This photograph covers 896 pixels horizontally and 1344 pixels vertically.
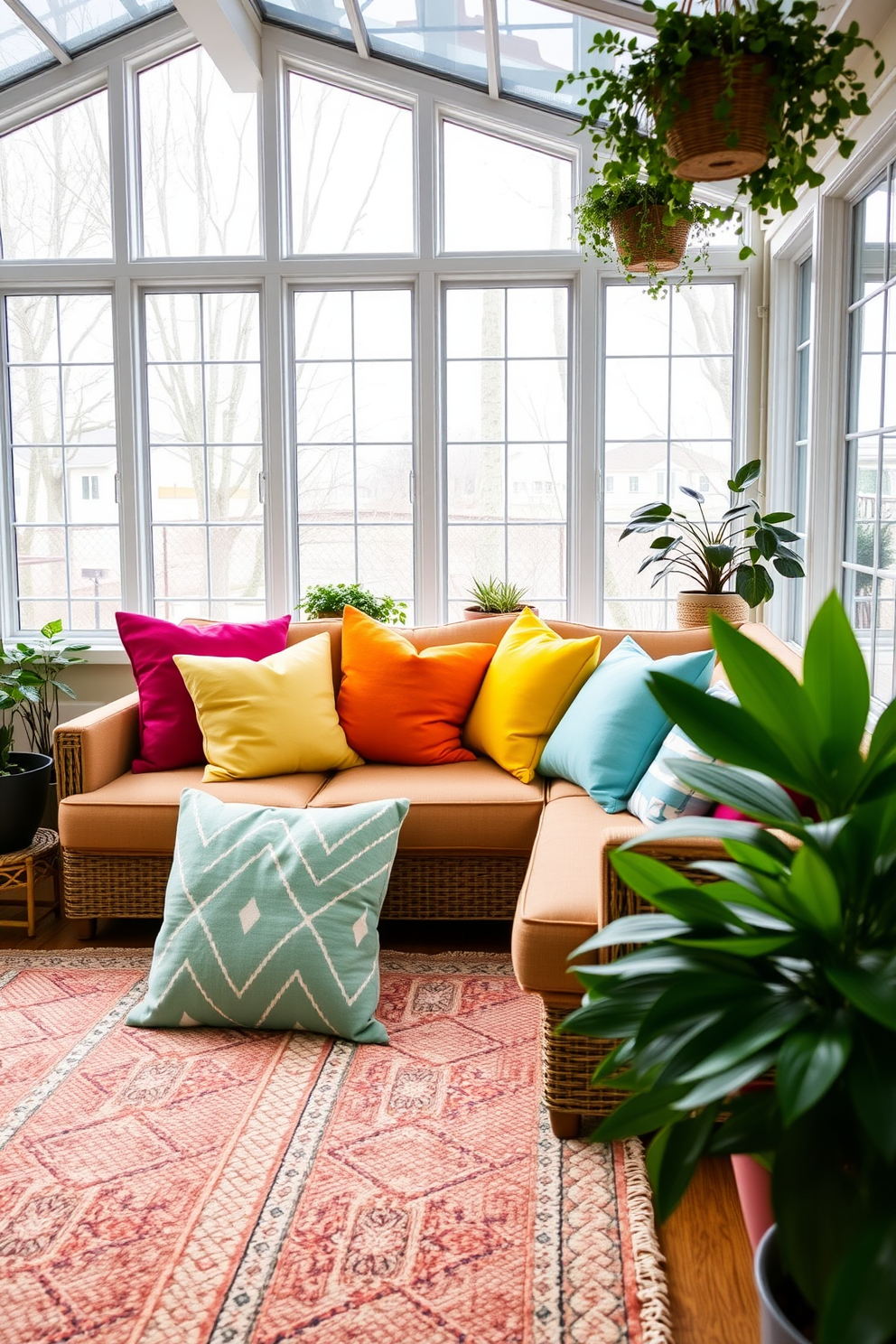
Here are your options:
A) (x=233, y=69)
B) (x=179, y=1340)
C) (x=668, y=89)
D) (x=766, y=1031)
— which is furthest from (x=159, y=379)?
(x=766, y=1031)

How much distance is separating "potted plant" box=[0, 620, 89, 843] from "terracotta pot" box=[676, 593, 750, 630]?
2213 mm

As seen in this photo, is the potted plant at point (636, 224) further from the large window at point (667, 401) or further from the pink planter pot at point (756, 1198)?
the pink planter pot at point (756, 1198)

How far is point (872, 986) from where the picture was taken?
105 centimetres

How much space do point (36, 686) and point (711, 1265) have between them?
296cm

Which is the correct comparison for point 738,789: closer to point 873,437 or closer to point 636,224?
point 873,437

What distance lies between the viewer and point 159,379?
4.51 metres

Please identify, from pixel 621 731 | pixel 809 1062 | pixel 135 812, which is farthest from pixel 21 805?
pixel 809 1062

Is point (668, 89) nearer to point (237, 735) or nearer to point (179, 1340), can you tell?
point (237, 735)

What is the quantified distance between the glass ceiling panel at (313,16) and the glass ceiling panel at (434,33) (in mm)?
110

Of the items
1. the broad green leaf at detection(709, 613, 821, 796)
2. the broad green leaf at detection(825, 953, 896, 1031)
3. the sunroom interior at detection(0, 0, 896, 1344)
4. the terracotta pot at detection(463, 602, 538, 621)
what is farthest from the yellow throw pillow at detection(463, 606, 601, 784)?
the broad green leaf at detection(825, 953, 896, 1031)

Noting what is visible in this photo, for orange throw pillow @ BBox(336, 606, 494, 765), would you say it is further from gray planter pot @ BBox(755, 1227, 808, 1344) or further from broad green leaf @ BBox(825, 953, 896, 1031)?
broad green leaf @ BBox(825, 953, 896, 1031)

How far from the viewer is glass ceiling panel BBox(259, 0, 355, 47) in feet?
13.2

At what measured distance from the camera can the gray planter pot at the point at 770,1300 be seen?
1.13 metres

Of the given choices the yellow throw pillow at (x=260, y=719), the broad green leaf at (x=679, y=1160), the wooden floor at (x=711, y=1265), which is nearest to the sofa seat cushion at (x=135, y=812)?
the yellow throw pillow at (x=260, y=719)
